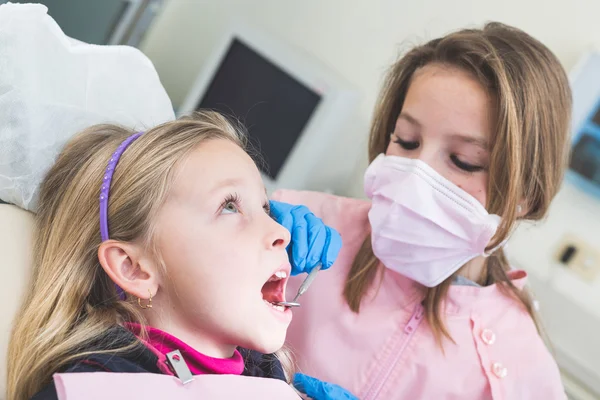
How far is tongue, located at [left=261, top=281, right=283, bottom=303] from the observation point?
1.09 metres

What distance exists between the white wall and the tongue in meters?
1.04

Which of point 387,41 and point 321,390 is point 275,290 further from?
point 387,41

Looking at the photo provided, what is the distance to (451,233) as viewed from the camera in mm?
1236

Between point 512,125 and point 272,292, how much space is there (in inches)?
21.0

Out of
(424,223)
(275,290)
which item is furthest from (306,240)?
(424,223)

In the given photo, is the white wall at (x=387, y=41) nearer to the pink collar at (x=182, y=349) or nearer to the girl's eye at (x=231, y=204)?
the girl's eye at (x=231, y=204)

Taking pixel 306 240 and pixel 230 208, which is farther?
pixel 306 240

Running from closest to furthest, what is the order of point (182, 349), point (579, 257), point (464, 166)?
point (182, 349)
point (464, 166)
point (579, 257)

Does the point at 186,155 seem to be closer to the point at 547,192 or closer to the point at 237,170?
the point at 237,170

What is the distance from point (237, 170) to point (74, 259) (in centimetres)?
29

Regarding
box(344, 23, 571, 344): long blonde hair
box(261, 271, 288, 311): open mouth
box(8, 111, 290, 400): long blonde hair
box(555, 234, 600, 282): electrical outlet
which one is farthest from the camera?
box(555, 234, 600, 282): electrical outlet

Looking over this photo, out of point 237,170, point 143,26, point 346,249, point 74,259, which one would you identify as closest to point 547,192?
point 346,249

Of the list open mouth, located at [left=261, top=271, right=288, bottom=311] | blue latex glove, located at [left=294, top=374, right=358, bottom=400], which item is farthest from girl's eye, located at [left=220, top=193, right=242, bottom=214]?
blue latex glove, located at [left=294, top=374, right=358, bottom=400]

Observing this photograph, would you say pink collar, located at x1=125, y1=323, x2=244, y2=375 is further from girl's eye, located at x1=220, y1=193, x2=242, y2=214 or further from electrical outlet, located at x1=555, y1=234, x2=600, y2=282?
electrical outlet, located at x1=555, y1=234, x2=600, y2=282
